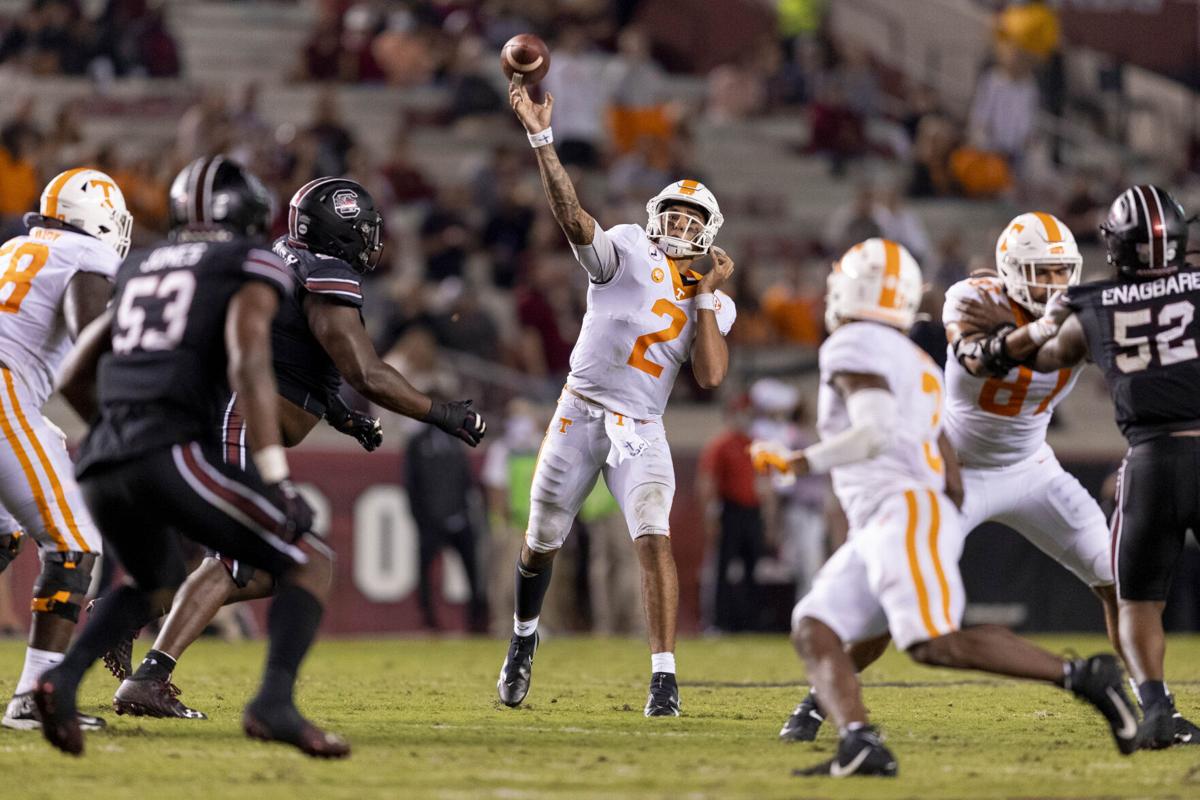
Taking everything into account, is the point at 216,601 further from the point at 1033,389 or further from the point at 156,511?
the point at 1033,389

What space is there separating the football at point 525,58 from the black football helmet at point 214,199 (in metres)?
2.23

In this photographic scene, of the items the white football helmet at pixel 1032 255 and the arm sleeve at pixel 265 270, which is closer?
the arm sleeve at pixel 265 270

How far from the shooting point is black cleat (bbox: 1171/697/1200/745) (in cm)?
667

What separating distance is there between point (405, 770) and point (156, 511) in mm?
1136

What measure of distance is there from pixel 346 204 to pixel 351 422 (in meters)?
0.94

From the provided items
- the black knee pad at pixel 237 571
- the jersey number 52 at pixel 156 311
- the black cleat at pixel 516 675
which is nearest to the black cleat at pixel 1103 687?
the black cleat at pixel 516 675

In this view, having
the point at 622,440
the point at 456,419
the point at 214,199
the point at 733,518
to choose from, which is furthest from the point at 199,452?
the point at 733,518

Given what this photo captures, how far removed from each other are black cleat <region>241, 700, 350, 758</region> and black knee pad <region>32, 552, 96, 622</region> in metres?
1.29

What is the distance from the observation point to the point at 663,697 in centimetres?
750

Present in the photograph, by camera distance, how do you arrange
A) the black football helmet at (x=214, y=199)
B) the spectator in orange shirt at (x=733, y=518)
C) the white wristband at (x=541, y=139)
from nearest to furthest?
the black football helmet at (x=214, y=199), the white wristband at (x=541, y=139), the spectator in orange shirt at (x=733, y=518)

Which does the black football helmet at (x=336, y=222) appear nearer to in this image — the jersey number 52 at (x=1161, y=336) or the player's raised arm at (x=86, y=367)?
the player's raised arm at (x=86, y=367)

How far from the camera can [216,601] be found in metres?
7.17

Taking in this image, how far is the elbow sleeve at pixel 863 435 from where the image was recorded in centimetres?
567

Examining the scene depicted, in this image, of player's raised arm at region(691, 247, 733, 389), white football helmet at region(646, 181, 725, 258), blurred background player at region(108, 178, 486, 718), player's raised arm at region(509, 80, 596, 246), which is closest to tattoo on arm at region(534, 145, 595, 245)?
player's raised arm at region(509, 80, 596, 246)
